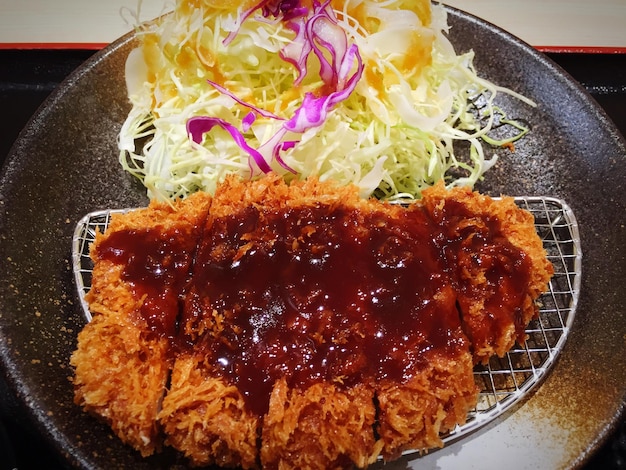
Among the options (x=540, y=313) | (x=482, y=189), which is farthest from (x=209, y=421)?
(x=482, y=189)

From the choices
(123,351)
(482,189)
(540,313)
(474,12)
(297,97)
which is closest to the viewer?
(123,351)

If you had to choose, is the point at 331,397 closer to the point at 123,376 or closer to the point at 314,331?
the point at 314,331

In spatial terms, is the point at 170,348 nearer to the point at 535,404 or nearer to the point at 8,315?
the point at 8,315

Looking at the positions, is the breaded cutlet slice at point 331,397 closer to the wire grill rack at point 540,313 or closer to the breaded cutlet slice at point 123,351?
the breaded cutlet slice at point 123,351

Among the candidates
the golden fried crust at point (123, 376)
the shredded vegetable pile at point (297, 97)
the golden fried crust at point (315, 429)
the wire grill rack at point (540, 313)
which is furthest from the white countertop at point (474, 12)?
the golden fried crust at point (315, 429)

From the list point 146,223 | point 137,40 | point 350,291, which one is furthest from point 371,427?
point 137,40

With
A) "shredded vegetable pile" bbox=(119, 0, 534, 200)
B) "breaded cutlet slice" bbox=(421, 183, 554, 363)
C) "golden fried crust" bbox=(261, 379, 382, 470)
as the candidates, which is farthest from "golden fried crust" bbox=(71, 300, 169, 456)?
"breaded cutlet slice" bbox=(421, 183, 554, 363)
